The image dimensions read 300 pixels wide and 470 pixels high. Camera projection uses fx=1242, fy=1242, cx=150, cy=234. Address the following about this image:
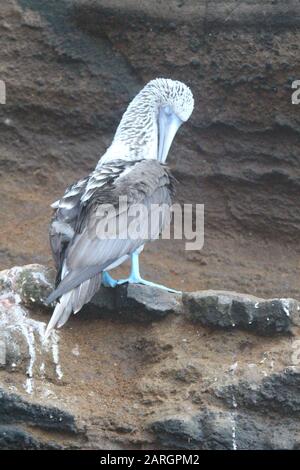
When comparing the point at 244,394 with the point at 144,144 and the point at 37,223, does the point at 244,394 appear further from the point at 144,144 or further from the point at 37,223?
the point at 37,223

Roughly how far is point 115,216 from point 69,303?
0.77m

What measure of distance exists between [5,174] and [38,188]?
32cm

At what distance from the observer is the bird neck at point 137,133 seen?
975 cm

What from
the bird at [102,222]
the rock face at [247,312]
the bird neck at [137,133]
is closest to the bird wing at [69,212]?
the bird at [102,222]

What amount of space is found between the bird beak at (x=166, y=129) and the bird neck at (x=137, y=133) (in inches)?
2.3

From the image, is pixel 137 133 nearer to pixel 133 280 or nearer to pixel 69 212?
pixel 69 212

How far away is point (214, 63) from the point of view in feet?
34.9

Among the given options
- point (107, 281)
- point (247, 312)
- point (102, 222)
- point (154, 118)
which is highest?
point (154, 118)

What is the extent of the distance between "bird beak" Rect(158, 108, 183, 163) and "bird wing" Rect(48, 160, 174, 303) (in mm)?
1143

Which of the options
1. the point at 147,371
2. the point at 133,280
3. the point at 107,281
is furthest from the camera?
the point at 133,280

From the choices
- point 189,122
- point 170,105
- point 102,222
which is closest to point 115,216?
point 102,222

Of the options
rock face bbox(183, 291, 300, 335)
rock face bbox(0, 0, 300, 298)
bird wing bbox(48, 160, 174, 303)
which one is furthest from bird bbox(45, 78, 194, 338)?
rock face bbox(0, 0, 300, 298)

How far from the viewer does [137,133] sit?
999 cm

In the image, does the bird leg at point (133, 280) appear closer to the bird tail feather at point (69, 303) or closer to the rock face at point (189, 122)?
the bird tail feather at point (69, 303)
